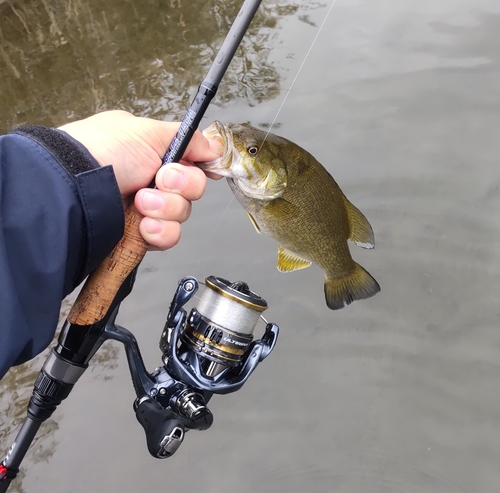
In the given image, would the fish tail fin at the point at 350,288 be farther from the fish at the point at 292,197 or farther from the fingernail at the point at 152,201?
the fingernail at the point at 152,201

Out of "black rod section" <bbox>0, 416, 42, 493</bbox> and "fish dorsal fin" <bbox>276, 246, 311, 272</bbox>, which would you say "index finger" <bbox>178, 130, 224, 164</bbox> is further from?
"black rod section" <bbox>0, 416, 42, 493</bbox>

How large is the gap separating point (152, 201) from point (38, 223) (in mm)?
353

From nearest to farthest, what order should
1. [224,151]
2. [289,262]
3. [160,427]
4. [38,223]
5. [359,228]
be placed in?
[38,223]
[160,427]
[224,151]
[359,228]
[289,262]

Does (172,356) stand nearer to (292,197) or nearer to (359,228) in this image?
(292,197)

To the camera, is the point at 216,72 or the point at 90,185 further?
the point at 216,72

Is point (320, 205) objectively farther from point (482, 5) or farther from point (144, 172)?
point (482, 5)

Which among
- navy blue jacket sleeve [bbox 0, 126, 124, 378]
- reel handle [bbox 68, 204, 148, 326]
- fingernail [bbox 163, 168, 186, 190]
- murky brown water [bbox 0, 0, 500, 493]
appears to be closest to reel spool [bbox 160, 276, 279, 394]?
reel handle [bbox 68, 204, 148, 326]

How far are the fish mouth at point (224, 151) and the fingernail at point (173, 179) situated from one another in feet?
0.94

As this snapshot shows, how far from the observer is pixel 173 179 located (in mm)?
1474

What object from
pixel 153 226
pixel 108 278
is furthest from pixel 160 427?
pixel 153 226

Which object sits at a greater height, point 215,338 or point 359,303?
point 215,338

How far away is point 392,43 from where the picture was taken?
16.1ft

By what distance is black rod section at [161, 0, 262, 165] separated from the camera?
4.47 ft

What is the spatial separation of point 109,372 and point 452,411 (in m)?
2.20
